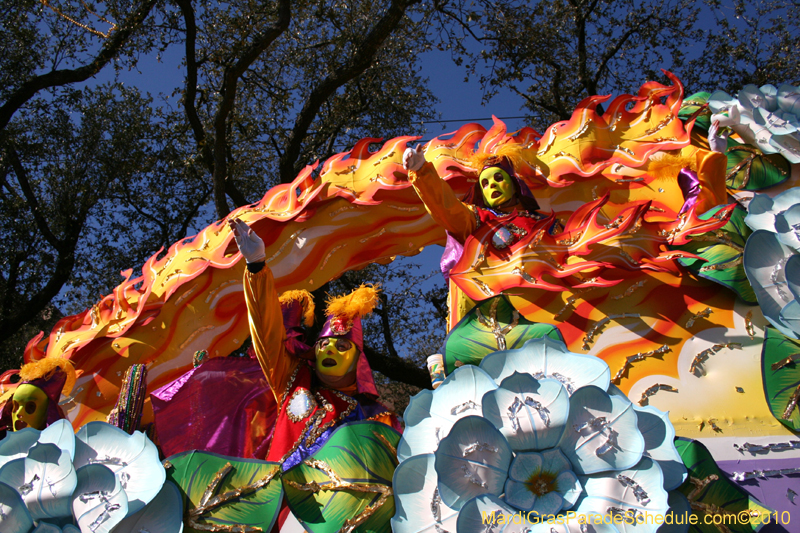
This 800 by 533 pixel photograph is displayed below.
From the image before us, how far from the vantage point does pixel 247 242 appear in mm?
3035

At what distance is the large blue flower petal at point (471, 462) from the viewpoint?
212 cm

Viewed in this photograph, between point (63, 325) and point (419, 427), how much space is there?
2936 mm

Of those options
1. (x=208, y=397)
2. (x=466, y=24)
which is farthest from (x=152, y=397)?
(x=466, y=24)

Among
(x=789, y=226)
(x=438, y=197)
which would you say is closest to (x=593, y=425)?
(x=789, y=226)

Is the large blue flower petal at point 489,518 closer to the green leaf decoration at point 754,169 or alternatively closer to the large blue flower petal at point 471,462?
the large blue flower petal at point 471,462

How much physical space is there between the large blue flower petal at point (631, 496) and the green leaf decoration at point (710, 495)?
30cm

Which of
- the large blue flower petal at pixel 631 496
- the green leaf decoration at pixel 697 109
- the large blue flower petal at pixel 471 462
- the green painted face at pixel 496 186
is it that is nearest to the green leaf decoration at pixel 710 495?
the large blue flower petal at pixel 631 496

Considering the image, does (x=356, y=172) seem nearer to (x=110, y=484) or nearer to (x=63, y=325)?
(x=63, y=325)

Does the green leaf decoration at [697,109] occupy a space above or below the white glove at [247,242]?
below

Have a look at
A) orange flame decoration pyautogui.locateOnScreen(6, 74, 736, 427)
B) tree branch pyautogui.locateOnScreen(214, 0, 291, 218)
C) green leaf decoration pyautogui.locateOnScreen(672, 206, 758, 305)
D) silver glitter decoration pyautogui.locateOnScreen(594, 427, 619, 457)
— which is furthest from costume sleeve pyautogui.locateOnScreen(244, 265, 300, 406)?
tree branch pyautogui.locateOnScreen(214, 0, 291, 218)

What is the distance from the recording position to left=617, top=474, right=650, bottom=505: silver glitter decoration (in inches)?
78.7

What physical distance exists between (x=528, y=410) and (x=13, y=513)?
1.84 m

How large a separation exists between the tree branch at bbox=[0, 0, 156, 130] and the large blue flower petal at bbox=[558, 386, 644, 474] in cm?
604

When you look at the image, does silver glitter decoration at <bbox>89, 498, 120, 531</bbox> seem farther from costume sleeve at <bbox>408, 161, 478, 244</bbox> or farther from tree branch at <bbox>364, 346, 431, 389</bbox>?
tree branch at <bbox>364, 346, 431, 389</bbox>
